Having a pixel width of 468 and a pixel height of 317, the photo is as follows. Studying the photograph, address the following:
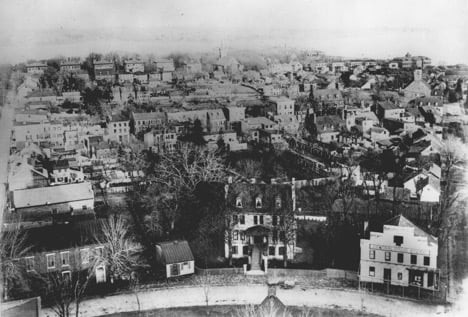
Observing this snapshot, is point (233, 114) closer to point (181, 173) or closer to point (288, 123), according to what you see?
point (288, 123)

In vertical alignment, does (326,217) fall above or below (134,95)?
below

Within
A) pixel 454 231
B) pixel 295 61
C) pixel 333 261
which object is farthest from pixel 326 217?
pixel 295 61

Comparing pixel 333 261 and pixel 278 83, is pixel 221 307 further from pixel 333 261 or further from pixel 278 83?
pixel 278 83

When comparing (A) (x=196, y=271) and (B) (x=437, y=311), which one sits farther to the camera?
(A) (x=196, y=271)

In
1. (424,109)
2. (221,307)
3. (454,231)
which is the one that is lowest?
(221,307)

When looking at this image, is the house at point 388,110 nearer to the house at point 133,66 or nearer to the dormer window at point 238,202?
the dormer window at point 238,202

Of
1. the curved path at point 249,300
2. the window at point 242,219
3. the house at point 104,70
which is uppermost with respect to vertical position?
the house at point 104,70

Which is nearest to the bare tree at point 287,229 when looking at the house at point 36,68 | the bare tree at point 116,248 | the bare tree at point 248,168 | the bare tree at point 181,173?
the bare tree at point 248,168

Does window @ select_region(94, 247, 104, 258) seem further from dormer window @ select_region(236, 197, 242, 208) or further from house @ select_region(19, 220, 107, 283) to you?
dormer window @ select_region(236, 197, 242, 208)
